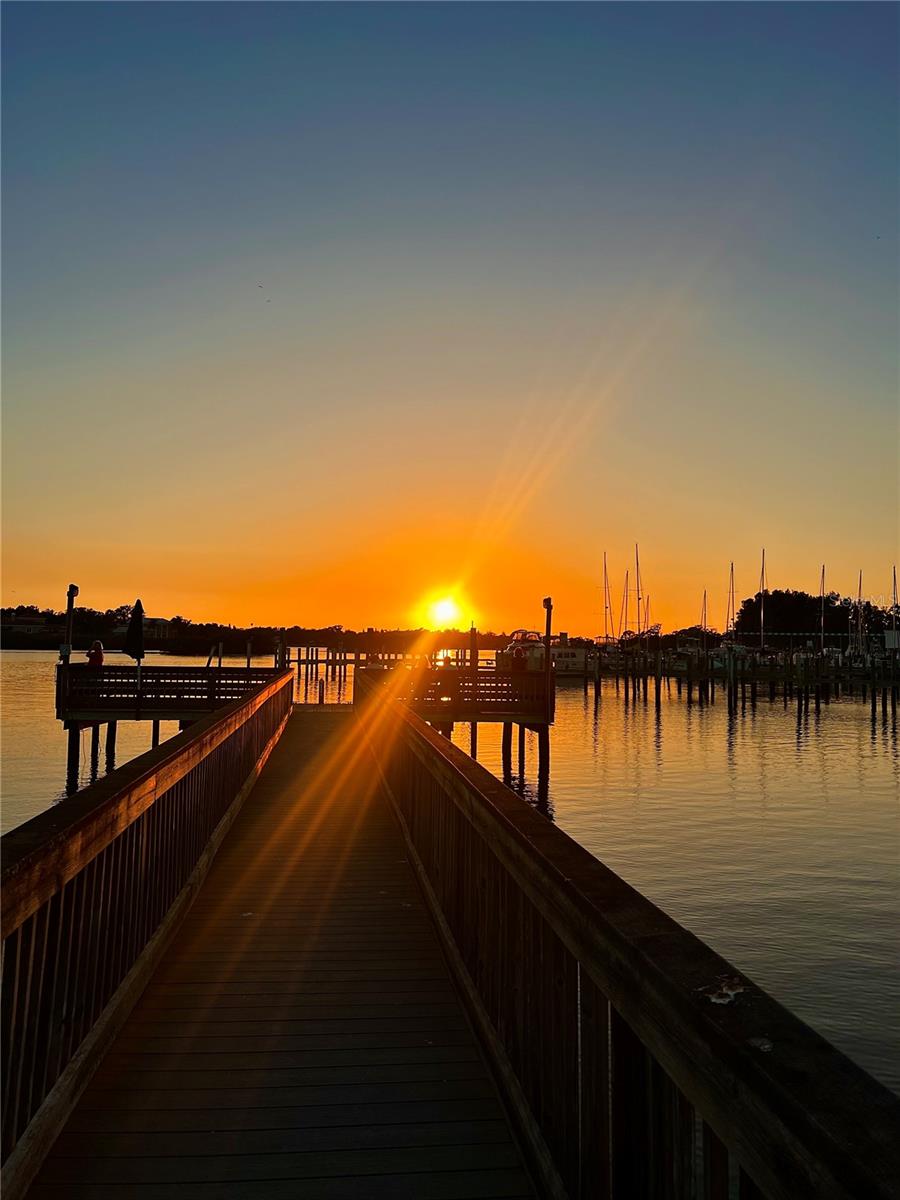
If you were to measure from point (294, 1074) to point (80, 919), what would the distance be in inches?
48.2

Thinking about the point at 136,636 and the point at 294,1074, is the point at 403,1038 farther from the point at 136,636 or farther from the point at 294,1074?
the point at 136,636

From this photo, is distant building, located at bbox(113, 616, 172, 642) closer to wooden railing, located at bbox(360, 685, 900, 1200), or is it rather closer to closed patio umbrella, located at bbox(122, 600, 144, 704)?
closed patio umbrella, located at bbox(122, 600, 144, 704)

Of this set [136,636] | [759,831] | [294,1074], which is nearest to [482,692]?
[759,831]

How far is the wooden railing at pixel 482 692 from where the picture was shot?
25.2 meters

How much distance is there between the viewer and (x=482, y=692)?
25734 mm

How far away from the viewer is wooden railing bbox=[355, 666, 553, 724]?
2522cm

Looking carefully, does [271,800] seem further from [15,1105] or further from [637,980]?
[637,980]

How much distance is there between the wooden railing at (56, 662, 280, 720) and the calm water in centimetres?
306

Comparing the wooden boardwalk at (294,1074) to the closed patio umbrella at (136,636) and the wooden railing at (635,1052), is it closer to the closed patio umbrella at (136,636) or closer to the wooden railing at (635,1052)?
the wooden railing at (635,1052)

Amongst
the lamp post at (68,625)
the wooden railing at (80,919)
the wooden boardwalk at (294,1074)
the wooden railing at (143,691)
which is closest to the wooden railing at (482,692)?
the wooden railing at (143,691)

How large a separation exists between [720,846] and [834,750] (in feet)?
72.9

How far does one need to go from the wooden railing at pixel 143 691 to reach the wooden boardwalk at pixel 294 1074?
16328mm

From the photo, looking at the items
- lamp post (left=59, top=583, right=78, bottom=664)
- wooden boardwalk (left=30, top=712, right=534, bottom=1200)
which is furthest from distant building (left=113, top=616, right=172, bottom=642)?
wooden boardwalk (left=30, top=712, right=534, bottom=1200)

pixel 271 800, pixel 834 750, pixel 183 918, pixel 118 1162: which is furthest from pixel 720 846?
pixel 834 750
